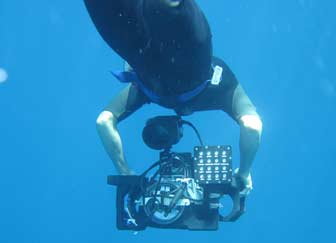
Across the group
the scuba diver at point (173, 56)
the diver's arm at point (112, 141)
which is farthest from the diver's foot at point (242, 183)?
the diver's arm at point (112, 141)

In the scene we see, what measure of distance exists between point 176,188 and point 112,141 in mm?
1338

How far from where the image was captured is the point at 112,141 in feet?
17.4

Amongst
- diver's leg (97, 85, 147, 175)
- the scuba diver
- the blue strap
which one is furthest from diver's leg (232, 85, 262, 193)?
diver's leg (97, 85, 147, 175)

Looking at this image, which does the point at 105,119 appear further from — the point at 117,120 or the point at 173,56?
the point at 173,56

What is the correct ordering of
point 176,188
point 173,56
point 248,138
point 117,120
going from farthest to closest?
point 117,120, point 248,138, point 176,188, point 173,56

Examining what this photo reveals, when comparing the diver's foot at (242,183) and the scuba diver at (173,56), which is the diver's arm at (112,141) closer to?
the scuba diver at (173,56)

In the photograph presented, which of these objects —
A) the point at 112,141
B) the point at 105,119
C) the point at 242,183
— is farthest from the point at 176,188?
the point at 105,119

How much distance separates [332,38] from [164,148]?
55.7ft

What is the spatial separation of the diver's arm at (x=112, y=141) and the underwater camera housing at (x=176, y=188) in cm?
83

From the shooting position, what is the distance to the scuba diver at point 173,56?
12.2 ft

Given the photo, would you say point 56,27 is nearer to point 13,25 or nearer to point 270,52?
point 13,25

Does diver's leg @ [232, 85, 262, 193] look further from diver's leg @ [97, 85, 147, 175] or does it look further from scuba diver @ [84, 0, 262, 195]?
diver's leg @ [97, 85, 147, 175]

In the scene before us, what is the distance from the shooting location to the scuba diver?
3.72 metres

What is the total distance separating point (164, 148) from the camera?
429cm
